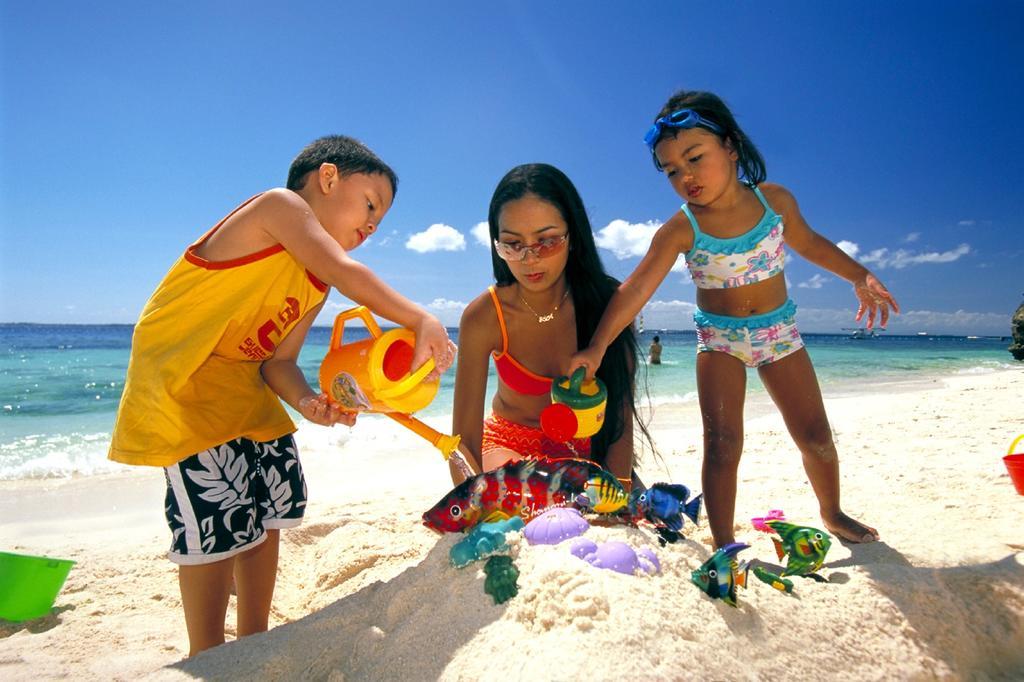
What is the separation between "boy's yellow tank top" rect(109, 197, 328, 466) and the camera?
1.74 meters

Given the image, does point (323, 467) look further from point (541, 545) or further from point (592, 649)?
point (592, 649)

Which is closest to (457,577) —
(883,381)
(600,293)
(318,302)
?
(318,302)

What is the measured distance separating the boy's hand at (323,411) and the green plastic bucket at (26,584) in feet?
4.29

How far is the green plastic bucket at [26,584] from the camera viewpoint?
7.05 ft

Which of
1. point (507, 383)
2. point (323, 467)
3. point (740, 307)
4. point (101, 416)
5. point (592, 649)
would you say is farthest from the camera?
point (101, 416)

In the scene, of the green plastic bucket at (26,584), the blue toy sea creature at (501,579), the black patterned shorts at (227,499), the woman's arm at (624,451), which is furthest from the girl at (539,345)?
the green plastic bucket at (26,584)

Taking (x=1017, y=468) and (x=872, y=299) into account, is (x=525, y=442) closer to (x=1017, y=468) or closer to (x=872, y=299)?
(x=872, y=299)

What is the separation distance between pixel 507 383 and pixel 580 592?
5.04ft

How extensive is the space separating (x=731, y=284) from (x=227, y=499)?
82.8 inches

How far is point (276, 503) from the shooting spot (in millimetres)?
2025

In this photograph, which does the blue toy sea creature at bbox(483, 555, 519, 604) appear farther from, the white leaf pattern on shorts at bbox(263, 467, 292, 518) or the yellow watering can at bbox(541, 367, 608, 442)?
the white leaf pattern on shorts at bbox(263, 467, 292, 518)

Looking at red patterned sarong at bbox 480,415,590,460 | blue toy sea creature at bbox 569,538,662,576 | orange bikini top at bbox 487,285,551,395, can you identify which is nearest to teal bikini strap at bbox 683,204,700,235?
orange bikini top at bbox 487,285,551,395

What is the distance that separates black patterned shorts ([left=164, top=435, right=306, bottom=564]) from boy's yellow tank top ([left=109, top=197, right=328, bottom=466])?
0.06 m

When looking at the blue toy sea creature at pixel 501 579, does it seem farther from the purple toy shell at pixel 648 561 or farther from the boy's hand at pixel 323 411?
the boy's hand at pixel 323 411
